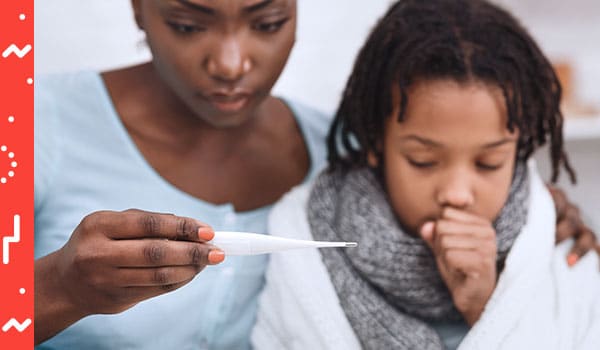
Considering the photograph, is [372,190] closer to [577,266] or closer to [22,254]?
[577,266]

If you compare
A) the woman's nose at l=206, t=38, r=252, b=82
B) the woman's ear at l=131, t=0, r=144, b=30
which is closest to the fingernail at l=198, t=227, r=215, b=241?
the woman's nose at l=206, t=38, r=252, b=82

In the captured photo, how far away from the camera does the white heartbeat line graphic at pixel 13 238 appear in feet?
1.80

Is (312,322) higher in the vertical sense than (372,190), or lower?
lower

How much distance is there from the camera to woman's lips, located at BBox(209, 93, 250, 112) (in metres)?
0.78

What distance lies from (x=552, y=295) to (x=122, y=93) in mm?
594

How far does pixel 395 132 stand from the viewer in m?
0.83

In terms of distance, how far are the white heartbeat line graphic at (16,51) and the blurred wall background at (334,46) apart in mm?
591

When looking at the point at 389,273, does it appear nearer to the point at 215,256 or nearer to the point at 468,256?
the point at 468,256

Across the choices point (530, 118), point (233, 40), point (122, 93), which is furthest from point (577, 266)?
point (122, 93)

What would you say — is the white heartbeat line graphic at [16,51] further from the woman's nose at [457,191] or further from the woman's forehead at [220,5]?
the woman's nose at [457,191]

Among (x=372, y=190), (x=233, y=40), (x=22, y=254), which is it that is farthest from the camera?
(x=372, y=190)

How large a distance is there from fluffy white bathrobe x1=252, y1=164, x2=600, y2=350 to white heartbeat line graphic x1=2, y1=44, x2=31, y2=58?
39 cm

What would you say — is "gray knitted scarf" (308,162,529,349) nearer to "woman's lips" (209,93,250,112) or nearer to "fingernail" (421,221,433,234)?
"fingernail" (421,221,433,234)

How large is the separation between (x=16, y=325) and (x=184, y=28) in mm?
356
